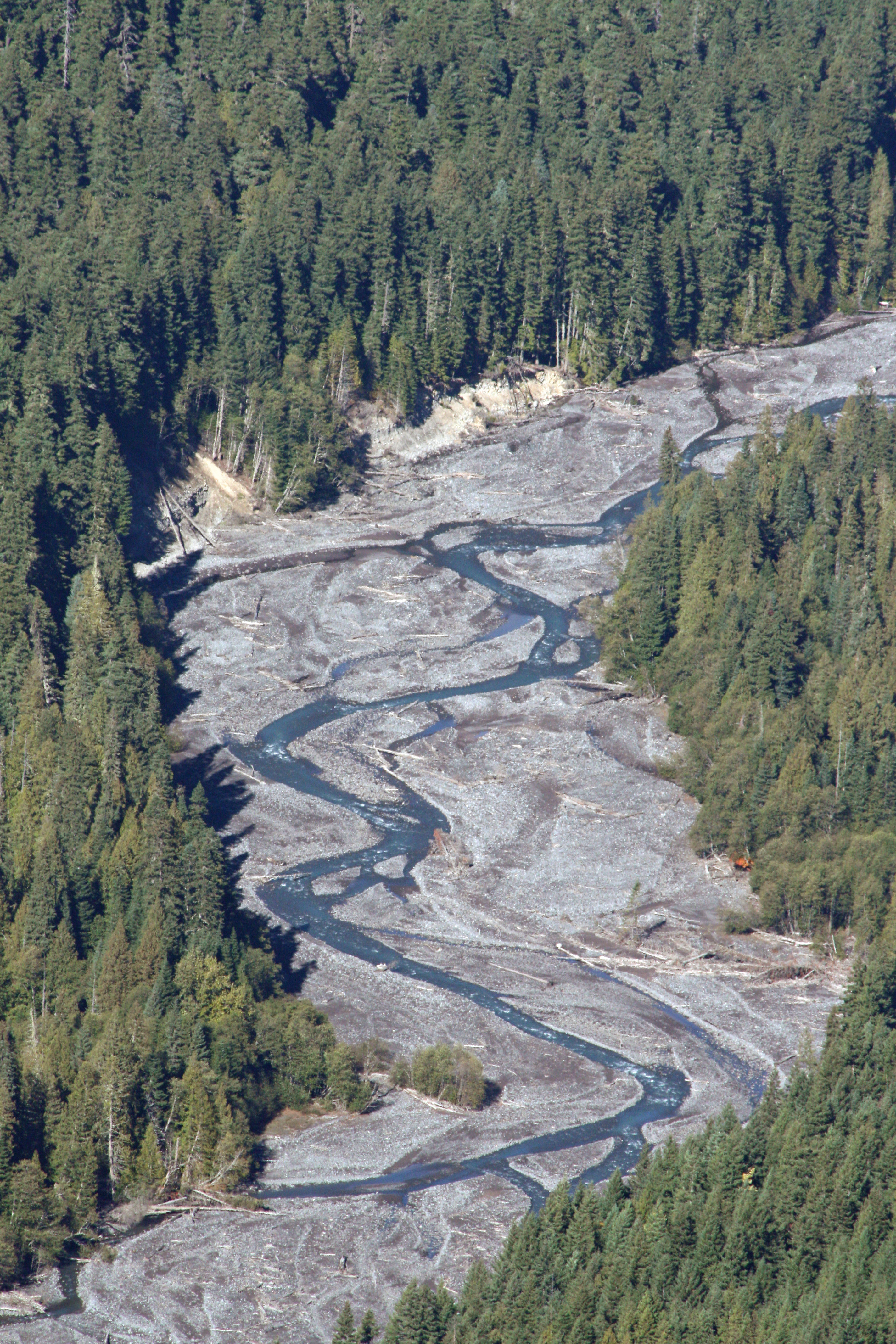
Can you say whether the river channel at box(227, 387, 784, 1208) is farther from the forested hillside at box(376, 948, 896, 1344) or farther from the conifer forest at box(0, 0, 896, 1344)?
the forested hillside at box(376, 948, 896, 1344)

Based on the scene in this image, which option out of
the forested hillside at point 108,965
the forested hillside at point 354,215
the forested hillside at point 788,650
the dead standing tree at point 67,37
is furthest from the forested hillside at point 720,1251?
the dead standing tree at point 67,37

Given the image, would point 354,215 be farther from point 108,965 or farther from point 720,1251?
point 720,1251

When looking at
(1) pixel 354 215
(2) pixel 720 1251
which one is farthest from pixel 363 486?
(2) pixel 720 1251

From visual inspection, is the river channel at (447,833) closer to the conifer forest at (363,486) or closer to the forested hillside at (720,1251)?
the conifer forest at (363,486)

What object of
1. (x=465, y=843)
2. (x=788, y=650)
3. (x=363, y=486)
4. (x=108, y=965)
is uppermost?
(x=363, y=486)

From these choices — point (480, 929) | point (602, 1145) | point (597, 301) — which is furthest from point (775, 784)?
point (597, 301)

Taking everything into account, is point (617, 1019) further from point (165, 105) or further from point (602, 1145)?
point (165, 105)

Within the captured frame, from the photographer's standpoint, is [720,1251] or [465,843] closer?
[720,1251]
